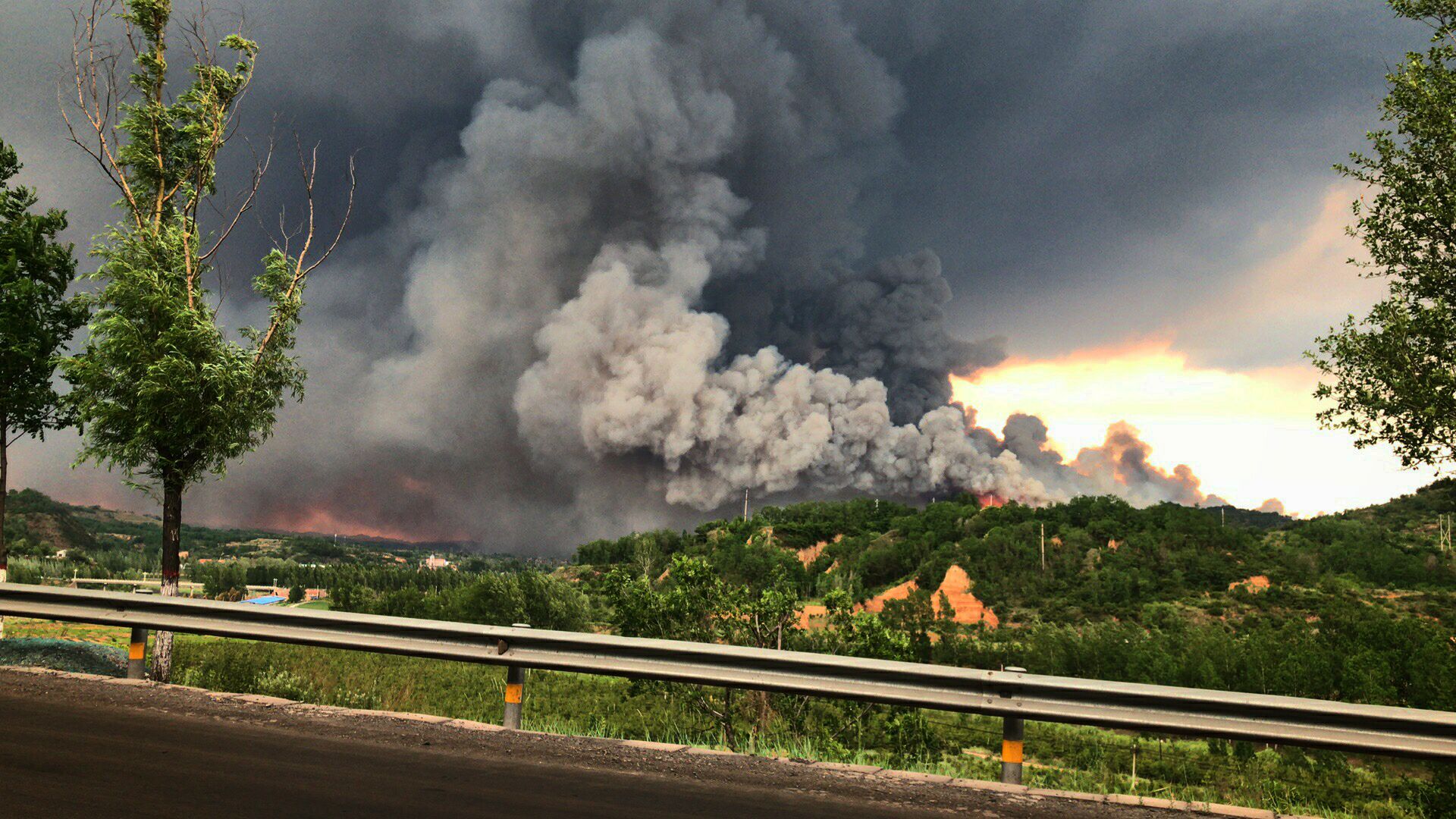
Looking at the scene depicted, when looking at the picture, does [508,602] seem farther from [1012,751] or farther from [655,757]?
[1012,751]

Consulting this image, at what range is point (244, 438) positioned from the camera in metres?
16.8

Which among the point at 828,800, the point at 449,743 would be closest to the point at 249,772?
the point at 449,743

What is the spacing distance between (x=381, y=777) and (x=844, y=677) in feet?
11.0

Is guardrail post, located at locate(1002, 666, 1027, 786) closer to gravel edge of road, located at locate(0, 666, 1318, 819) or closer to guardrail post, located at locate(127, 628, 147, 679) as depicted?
gravel edge of road, located at locate(0, 666, 1318, 819)

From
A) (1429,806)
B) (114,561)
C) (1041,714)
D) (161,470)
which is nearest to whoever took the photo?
(1041,714)

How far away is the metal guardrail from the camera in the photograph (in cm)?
541

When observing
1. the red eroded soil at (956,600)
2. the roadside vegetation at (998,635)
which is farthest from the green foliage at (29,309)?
the red eroded soil at (956,600)

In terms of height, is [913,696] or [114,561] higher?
[913,696]

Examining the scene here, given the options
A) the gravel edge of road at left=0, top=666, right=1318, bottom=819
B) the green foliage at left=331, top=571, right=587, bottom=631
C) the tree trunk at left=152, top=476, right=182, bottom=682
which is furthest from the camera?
the green foliage at left=331, top=571, right=587, bottom=631

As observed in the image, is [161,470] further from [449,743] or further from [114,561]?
[114,561]

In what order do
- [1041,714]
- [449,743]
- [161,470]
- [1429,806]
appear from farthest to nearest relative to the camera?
[161,470] < [1429,806] < [449,743] < [1041,714]

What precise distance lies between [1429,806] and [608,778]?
13.0 metres

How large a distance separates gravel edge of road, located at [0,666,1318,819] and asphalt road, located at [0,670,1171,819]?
28 millimetres

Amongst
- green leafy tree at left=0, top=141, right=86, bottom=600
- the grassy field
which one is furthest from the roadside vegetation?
green leafy tree at left=0, top=141, right=86, bottom=600
